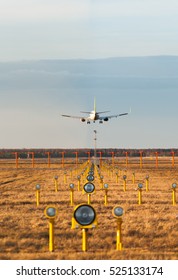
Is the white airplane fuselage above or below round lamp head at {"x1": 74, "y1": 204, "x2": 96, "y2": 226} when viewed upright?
above

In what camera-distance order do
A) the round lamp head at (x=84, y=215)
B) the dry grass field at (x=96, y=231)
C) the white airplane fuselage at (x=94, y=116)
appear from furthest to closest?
the white airplane fuselage at (x=94, y=116) → the dry grass field at (x=96, y=231) → the round lamp head at (x=84, y=215)

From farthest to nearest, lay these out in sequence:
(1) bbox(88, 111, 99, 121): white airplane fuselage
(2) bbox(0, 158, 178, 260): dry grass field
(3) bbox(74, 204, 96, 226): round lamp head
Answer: (1) bbox(88, 111, 99, 121): white airplane fuselage, (2) bbox(0, 158, 178, 260): dry grass field, (3) bbox(74, 204, 96, 226): round lamp head

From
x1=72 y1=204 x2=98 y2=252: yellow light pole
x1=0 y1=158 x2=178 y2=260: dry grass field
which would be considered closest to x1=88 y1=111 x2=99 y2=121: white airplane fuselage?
x1=0 y1=158 x2=178 y2=260: dry grass field

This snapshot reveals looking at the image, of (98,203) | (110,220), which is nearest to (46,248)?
(110,220)

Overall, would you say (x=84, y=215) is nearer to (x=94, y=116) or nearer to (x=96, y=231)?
(x=96, y=231)

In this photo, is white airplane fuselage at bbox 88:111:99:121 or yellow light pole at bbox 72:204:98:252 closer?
yellow light pole at bbox 72:204:98:252

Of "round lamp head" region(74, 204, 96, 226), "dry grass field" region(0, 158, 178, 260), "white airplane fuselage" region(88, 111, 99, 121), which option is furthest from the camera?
"white airplane fuselage" region(88, 111, 99, 121)

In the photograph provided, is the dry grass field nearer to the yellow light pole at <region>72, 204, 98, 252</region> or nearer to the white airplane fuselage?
the yellow light pole at <region>72, 204, 98, 252</region>

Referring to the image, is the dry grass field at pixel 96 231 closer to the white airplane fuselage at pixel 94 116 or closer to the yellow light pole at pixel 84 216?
the yellow light pole at pixel 84 216

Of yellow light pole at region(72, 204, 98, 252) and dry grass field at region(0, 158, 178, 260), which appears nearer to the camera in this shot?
yellow light pole at region(72, 204, 98, 252)

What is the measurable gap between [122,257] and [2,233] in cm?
538

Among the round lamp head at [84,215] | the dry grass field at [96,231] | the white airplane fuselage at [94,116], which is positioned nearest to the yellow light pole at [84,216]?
the round lamp head at [84,215]

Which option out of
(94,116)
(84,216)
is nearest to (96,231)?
(84,216)

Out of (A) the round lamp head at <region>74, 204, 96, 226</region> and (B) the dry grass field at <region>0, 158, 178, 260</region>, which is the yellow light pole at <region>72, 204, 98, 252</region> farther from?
(B) the dry grass field at <region>0, 158, 178, 260</region>
